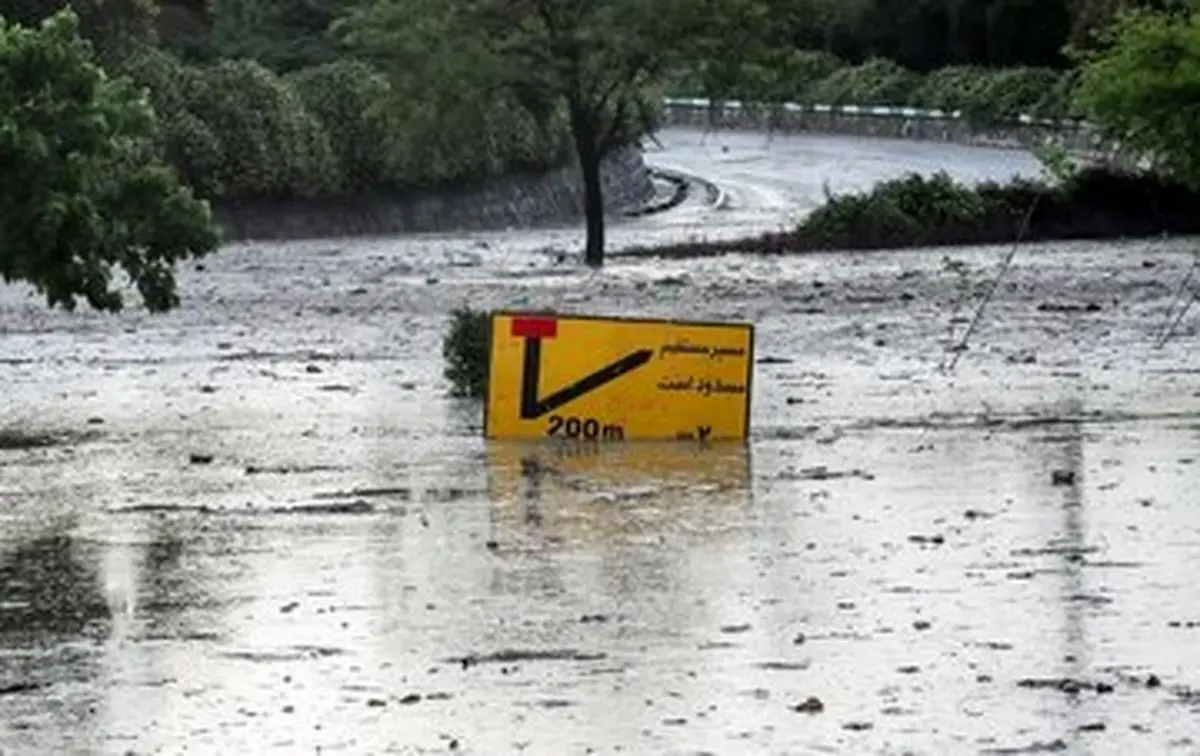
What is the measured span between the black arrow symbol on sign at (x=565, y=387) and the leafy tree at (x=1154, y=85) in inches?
679

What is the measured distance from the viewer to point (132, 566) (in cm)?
1689

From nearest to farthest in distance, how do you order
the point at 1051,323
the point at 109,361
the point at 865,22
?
the point at 109,361 → the point at 1051,323 → the point at 865,22

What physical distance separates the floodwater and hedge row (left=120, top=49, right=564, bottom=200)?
92.6 feet

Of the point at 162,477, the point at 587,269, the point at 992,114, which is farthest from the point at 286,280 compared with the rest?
the point at 992,114

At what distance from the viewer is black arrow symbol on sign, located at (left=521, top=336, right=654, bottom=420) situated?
23406 mm

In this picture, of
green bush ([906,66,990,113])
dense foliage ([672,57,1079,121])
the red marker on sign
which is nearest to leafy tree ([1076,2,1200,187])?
the red marker on sign

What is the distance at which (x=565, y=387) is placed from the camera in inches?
922

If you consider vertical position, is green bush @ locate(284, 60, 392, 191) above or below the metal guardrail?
above

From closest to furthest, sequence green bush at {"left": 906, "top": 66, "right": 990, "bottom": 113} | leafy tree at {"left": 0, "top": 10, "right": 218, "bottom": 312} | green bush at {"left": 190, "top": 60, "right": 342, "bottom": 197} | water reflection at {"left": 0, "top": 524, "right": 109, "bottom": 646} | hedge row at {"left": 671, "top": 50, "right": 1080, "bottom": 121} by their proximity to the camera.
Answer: water reflection at {"left": 0, "top": 524, "right": 109, "bottom": 646} < leafy tree at {"left": 0, "top": 10, "right": 218, "bottom": 312} < green bush at {"left": 190, "top": 60, "right": 342, "bottom": 197} < hedge row at {"left": 671, "top": 50, "right": 1080, "bottom": 121} < green bush at {"left": 906, "top": 66, "right": 990, "bottom": 113}

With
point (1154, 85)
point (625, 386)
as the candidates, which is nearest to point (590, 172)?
point (1154, 85)

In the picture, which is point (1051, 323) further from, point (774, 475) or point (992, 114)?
point (992, 114)

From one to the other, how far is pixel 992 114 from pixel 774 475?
7279 cm

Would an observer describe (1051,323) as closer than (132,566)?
No

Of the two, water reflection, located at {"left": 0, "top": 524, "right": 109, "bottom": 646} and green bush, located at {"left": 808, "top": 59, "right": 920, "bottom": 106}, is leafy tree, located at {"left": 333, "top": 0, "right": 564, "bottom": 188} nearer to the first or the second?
water reflection, located at {"left": 0, "top": 524, "right": 109, "bottom": 646}
